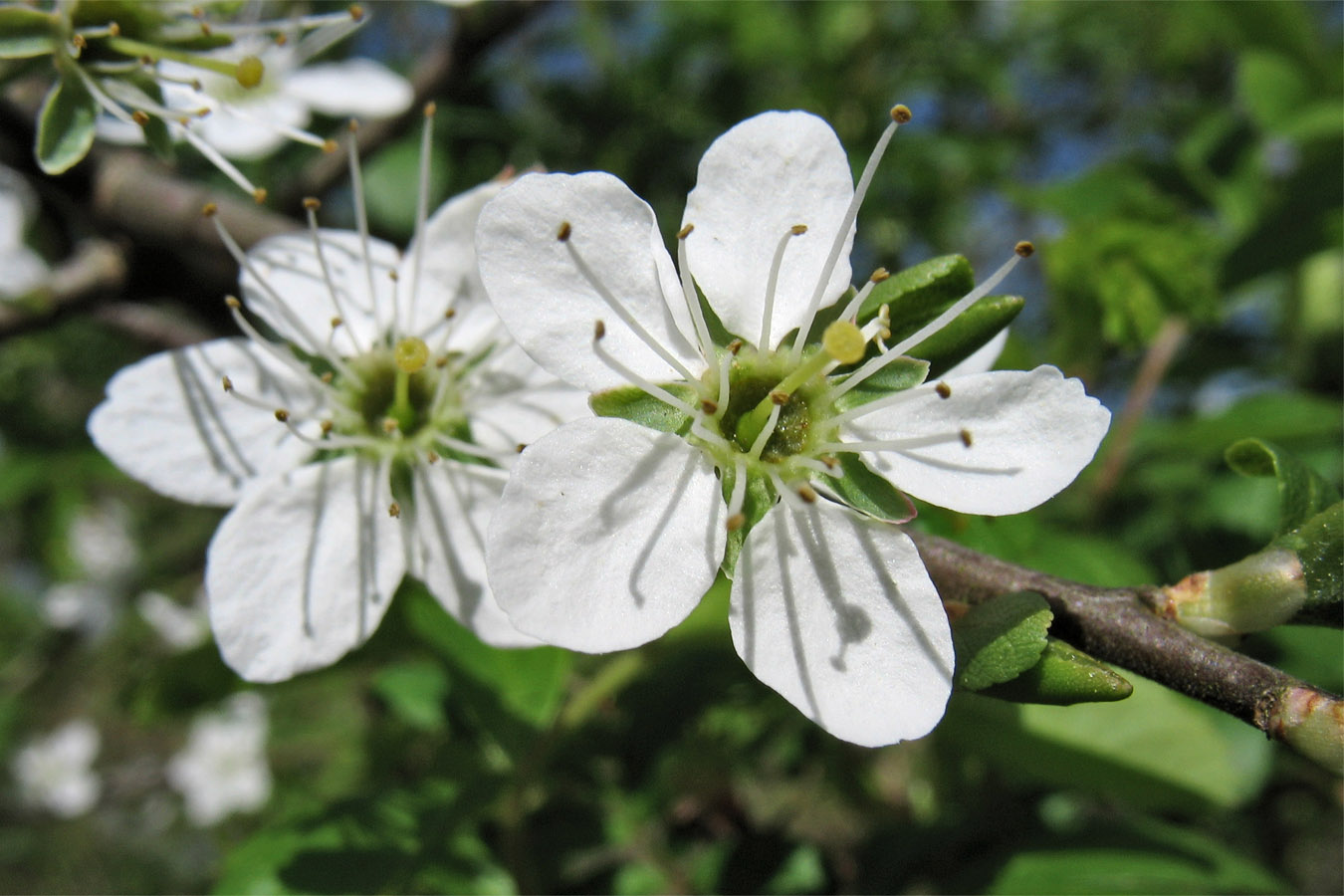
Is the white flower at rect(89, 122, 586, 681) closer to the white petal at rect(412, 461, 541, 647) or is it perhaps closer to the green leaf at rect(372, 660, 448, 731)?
the white petal at rect(412, 461, 541, 647)

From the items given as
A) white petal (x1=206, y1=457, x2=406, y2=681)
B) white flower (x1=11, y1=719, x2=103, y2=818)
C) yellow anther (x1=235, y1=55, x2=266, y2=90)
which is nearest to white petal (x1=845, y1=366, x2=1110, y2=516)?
white petal (x1=206, y1=457, x2=406, y2=681)

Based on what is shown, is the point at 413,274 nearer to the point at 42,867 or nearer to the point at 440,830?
the point at 440,830

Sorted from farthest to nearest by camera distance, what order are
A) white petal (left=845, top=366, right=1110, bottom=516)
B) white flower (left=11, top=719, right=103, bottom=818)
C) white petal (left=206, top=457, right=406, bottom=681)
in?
white flower (left=11, top=719, right=103, bottom=818)
white petal (left=206, top=457, right=406, bottom=681)
white petal (left=845, top=366, right=1110, bottom=516)

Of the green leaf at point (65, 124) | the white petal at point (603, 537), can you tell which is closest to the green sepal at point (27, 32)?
the green leaf at point (65, 124)

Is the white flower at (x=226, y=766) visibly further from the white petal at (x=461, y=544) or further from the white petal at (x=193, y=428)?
the white petal at (x=461, y=544)

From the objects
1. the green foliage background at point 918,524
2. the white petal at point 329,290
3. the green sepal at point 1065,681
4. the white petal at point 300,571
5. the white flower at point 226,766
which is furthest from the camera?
the white flower at point 226,766

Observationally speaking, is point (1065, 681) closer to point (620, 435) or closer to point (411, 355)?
point (620, 435)

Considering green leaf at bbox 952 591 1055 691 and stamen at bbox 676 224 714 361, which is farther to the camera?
stamen at bbox 676 224 714 361
